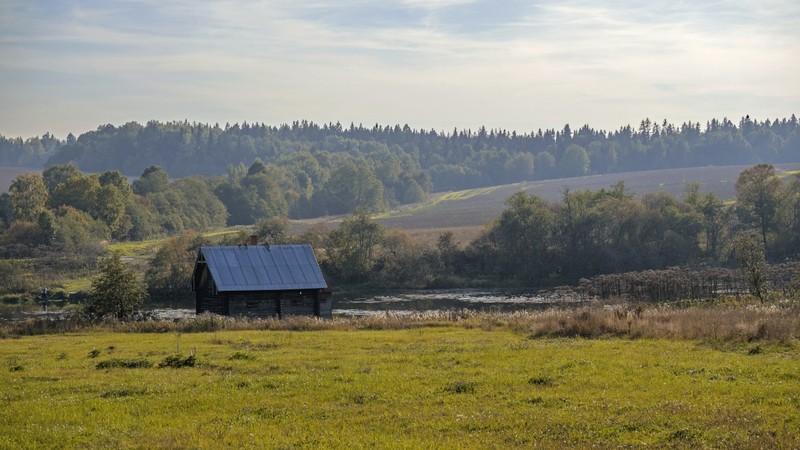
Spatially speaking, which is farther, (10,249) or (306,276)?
(10,249)

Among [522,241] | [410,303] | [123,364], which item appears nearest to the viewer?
[123,364]

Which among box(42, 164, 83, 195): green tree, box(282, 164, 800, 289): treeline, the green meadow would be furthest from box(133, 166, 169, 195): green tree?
the green meadow

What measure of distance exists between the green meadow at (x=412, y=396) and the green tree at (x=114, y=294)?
1479 centimetres

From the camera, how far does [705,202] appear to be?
101688mm

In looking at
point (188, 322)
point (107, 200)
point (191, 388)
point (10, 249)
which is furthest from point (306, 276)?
point (107, 200)

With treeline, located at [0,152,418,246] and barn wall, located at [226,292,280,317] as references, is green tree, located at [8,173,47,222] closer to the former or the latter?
treeline, located at [0,152,418,246]

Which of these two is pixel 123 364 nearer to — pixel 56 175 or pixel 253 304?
pixel 253 304

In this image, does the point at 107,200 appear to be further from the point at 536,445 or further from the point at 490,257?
the point at 536,445

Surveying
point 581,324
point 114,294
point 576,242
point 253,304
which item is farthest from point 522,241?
point 581,324

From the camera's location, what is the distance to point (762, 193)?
9888 cm

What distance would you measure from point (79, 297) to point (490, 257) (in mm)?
43604

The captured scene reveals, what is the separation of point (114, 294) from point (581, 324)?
81.9ft

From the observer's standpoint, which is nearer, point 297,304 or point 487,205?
point 297,304

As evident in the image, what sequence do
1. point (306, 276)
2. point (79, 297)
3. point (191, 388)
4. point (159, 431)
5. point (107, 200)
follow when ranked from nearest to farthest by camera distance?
1. point (159, 431)
2. point (191, 388)
3. point (306, 276)
4. point (79, 297)
5. point (107, 200)
